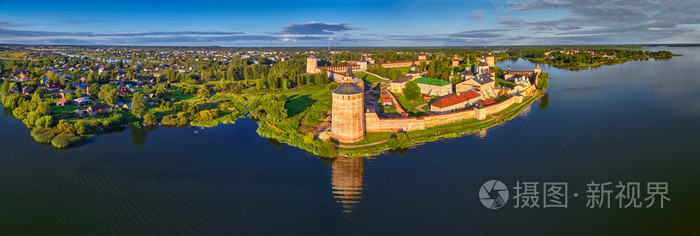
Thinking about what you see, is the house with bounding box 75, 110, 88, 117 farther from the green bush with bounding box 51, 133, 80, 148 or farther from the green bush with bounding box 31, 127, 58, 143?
the green bush with bounding box 51, 133, 80, 148

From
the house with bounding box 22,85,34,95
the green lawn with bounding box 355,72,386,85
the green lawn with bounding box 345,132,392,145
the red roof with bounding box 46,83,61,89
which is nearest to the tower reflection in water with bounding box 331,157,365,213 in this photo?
the green lawn with bounding box 345,132,392,145

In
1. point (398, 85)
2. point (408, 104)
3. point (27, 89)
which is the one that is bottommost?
point (408, 104)

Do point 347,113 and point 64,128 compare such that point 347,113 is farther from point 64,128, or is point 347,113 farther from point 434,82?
point 434,82

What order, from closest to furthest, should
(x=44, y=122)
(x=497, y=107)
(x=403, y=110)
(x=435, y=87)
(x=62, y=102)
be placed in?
(x=44, y=122)
(x=403, y=110)
(x=497, y=107)
(x=62, y=102)
(x=435, y=87)

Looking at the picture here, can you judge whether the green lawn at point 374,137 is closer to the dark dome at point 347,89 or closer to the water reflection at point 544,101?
the dark dome at point 347,89

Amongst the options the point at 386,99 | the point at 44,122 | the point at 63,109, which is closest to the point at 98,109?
the point at 63,109

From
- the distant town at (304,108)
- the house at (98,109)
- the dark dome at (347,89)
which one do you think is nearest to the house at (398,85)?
the distant town at (304,108)
